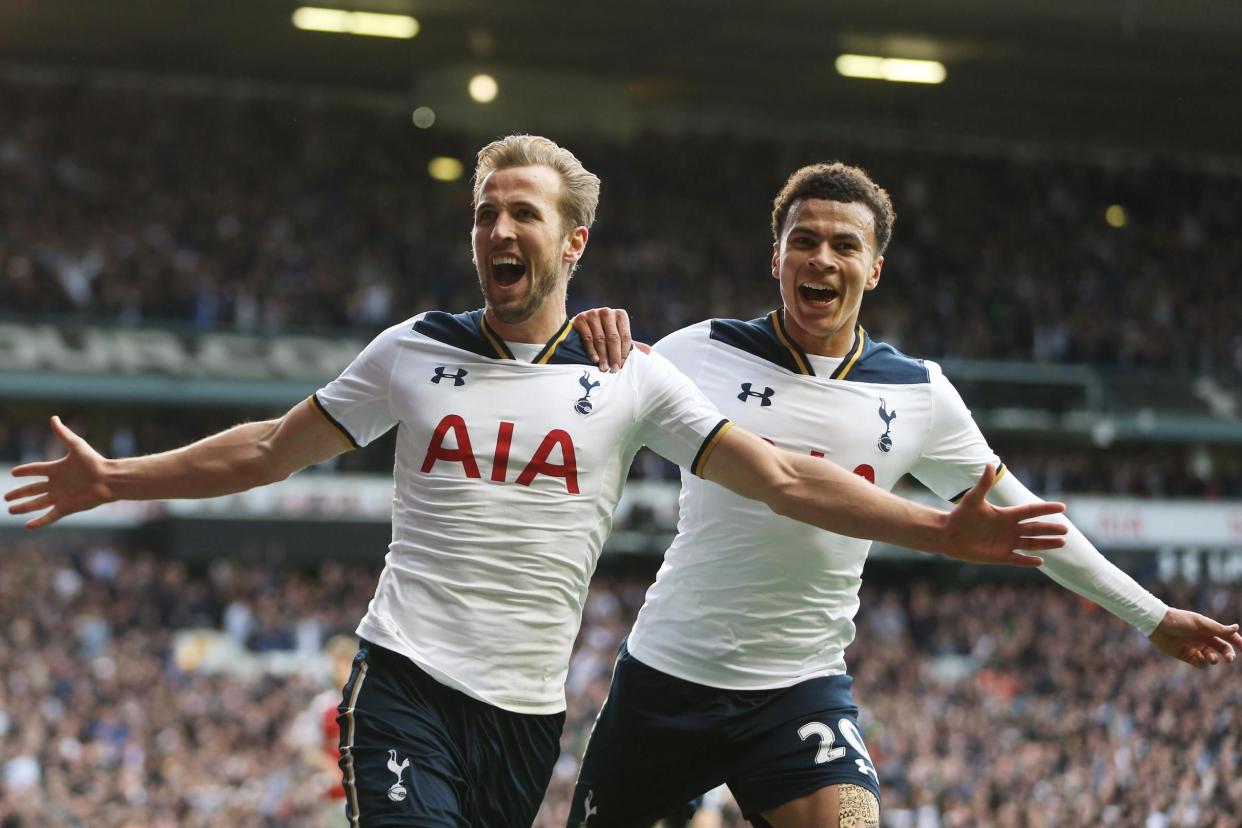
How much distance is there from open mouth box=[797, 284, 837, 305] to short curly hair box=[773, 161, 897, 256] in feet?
0.78

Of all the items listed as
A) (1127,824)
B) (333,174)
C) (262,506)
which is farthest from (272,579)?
(1127,824)

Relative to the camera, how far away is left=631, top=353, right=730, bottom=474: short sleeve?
4.57m

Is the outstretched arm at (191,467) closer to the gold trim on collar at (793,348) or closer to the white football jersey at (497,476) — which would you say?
the white football jersey at (497,476)

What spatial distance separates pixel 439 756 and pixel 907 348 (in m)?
23.9

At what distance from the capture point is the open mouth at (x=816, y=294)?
5.14 meters

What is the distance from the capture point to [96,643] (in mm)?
20078

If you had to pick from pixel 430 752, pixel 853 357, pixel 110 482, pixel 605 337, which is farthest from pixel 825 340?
pixel 110 482

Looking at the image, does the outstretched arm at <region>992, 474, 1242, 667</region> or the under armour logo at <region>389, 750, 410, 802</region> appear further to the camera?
the outstretched arm at <region>992, 474, 1242, 667</region>

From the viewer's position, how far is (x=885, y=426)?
513 centimetres

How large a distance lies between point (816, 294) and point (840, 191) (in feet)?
1.05

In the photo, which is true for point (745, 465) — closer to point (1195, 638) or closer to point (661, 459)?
point (1195, 638)

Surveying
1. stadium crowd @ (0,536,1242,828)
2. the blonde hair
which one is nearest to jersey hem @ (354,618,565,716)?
the blonde hair

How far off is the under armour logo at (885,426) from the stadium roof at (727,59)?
18485 millimetres

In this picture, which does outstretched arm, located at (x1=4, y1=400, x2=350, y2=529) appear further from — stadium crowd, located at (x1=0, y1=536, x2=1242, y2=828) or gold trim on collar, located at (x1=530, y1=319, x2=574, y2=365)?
stadium crowd, located at (x1=0, y1=536, x2=1242, y2=828)
